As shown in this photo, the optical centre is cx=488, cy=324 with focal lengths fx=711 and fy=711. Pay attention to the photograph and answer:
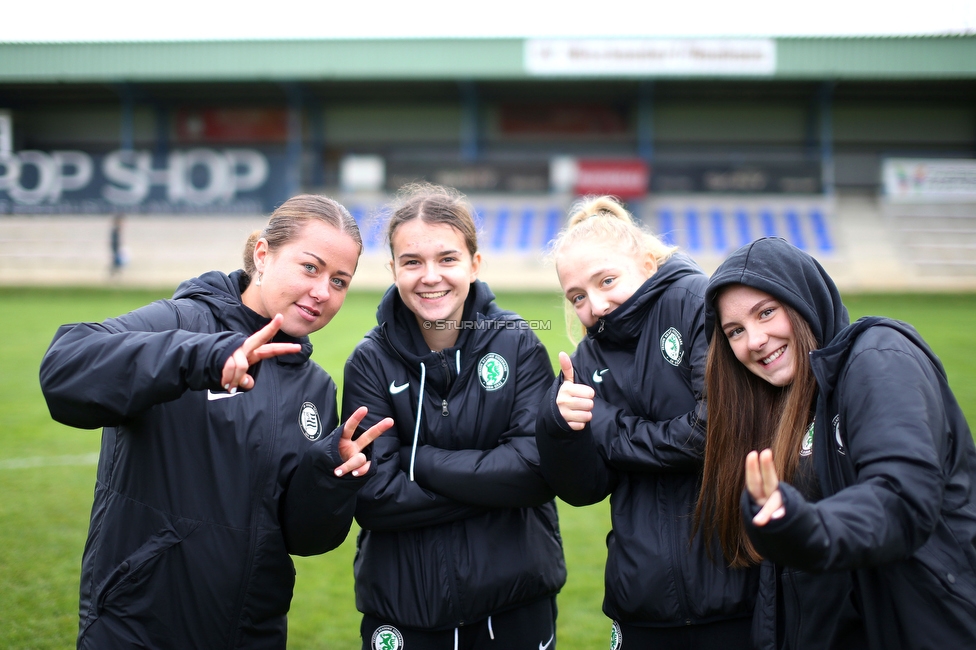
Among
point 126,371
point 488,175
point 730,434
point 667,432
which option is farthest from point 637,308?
point 488,175

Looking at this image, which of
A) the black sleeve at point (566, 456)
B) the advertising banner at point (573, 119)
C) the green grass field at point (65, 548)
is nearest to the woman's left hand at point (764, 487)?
the black sleeve at point (566, 456)

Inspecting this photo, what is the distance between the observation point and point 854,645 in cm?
192

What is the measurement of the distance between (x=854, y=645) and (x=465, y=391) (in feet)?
4.69

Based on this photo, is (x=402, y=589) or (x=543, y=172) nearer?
(x=402, y=589)

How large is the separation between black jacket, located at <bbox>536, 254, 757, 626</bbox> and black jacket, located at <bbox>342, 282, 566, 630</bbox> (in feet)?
0.72

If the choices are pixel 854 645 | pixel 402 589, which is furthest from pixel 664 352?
pixel 402 589

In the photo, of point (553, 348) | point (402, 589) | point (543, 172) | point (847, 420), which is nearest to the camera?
point (847, 420)

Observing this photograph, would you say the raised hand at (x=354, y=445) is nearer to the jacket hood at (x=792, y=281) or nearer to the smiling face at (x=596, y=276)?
the smiling face at (x=596, y=276)

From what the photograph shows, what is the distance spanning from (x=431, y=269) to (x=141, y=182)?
2482 centimetres

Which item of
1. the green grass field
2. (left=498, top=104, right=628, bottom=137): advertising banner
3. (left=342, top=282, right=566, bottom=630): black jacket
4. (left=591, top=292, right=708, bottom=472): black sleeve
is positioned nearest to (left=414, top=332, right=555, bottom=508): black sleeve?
(left=342, top=282, right=566, bottom=630): black jacket

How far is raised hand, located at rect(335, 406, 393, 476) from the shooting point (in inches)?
86.2

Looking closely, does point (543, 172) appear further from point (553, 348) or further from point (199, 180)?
point (553, 348)

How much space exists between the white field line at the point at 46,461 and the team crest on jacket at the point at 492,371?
5.33 m

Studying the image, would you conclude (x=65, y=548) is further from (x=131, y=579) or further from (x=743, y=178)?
(x=743, y=178)
